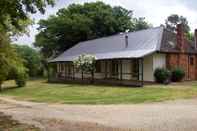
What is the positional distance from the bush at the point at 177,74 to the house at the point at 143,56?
0.84 meters

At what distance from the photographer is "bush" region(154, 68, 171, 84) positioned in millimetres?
33156

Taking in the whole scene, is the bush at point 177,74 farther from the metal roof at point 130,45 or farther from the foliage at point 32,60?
the foliage at point 32,60

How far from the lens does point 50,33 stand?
6322 cm

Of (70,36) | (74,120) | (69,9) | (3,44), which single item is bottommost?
(74,120)

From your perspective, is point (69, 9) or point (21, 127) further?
point (69, 9)

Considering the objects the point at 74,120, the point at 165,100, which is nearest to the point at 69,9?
the point at 165,100

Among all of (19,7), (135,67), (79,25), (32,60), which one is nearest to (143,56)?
(135,67)

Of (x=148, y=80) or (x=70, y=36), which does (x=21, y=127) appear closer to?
(x=148, y=80)

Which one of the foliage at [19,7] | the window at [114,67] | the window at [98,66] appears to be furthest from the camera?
the window at [98,66]

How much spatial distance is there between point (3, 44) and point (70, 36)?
42770mm

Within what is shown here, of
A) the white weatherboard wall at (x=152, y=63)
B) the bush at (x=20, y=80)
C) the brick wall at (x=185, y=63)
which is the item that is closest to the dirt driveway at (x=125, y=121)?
the white weatherboard wall at (x=152, y=63)

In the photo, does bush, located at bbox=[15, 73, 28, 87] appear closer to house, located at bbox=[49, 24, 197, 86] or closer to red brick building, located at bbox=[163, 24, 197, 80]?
house, located at bbox=[49, 24, 197, 86]

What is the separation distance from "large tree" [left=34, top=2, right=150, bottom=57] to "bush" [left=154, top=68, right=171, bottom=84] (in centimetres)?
2831

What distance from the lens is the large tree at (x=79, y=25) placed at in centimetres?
6144
